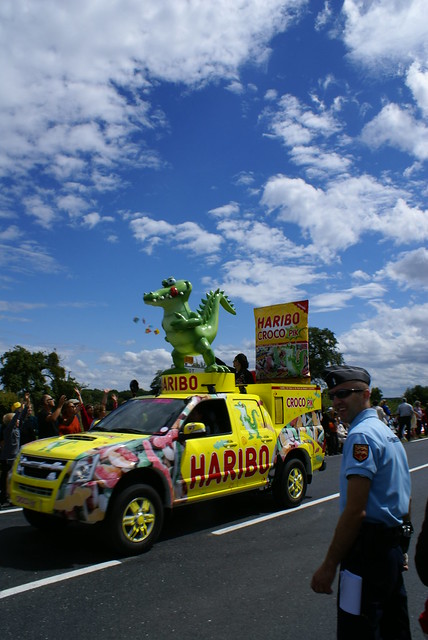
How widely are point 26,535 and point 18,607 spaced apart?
2.31 meters

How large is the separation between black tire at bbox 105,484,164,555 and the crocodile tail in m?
4.57

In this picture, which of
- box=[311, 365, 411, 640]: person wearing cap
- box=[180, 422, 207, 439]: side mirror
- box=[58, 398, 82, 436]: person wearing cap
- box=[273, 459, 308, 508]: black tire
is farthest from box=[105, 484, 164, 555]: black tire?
box=[58, 398, 82, 436]: person wearing cap

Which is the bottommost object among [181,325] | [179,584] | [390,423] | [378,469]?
[179,584]

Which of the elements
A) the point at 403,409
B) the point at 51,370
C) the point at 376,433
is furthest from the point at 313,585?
the point at 51,370

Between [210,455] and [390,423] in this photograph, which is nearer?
[210,455]

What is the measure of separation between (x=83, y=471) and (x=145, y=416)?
155 centimetres

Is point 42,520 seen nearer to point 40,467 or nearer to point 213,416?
point 40,467

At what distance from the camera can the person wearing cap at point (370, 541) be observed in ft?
7.95

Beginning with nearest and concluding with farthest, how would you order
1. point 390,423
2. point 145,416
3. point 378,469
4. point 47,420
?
point 378,469
point 145,416
point 47,420
point 390,423

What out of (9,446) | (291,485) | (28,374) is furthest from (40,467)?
(28,374)

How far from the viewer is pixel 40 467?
5.81 metres

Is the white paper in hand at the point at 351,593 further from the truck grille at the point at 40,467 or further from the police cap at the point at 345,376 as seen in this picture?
the truck grille at the point at 40,467

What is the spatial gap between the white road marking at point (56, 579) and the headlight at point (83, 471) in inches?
33.3

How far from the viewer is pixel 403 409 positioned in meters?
21.8
